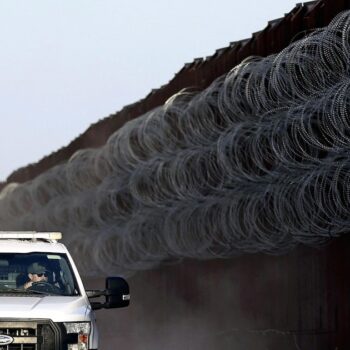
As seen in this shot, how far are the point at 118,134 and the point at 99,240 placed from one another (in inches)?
138

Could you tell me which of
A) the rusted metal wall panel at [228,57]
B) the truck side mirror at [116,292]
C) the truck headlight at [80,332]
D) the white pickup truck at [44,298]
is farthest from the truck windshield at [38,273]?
the rusted metal wall panel at [228,57]

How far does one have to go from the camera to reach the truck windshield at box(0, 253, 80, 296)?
1503 cm

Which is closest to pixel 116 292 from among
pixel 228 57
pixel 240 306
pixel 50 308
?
pixel 50 308

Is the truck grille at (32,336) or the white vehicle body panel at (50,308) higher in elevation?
the white vehicle body panel at (50,308)

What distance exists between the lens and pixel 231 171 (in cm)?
2427

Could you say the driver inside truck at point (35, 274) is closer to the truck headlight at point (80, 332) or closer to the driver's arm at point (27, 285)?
the driver's arm at point (27, 285)

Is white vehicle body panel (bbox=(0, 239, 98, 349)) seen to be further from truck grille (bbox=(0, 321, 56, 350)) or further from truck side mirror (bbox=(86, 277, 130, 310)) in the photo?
truck side mirror (bbox=(86, 277, 130, 310))

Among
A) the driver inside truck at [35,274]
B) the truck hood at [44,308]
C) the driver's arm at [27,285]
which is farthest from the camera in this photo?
the driver inside truck at [35,274]

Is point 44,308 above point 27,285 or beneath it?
beneath

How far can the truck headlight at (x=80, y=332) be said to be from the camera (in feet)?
46.3

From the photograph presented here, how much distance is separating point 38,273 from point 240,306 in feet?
48.9

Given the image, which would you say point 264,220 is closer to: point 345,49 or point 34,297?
point 345,49

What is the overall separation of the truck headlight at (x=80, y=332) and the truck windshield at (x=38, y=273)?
800mm

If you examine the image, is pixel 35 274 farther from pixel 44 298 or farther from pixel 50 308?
pixel 50 308
